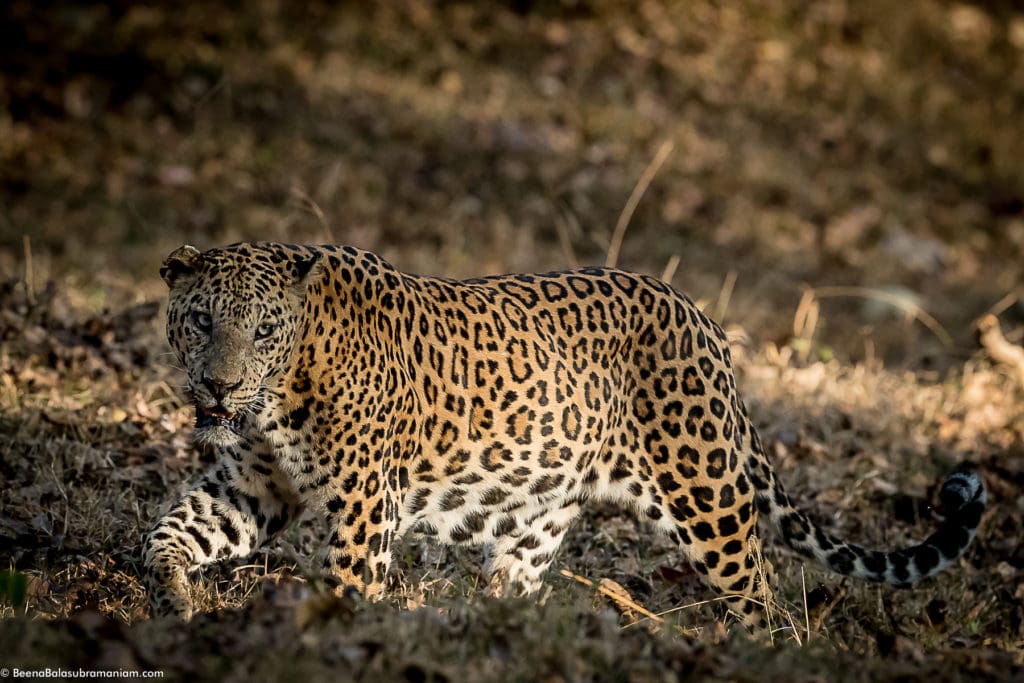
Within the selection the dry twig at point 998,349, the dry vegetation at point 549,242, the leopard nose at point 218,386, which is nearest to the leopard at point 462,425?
the leopard nose at point 218,386

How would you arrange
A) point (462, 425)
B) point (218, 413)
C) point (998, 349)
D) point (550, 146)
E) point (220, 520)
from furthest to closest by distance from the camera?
point (550, 146), point (998, 349), point (462, 425), point (220, 520), point (218, 413)

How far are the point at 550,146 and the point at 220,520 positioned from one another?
11063mm

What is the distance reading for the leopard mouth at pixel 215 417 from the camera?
545cm

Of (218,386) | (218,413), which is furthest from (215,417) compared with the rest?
(218,386)

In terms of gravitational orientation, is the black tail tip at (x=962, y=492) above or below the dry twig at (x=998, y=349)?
below

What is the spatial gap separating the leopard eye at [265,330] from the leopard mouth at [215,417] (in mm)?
330

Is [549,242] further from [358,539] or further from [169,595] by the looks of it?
[169,595]

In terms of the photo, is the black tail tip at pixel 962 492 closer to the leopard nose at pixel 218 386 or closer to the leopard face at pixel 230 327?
the leopard face at pixel 230 327

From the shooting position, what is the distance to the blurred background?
1379cm

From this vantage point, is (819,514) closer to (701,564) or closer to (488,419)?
(701,564)

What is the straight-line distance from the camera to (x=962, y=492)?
6.59 meters

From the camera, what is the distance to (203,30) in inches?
682

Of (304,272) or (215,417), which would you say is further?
(304,272)

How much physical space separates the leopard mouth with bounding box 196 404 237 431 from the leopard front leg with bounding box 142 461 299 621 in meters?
0.42
